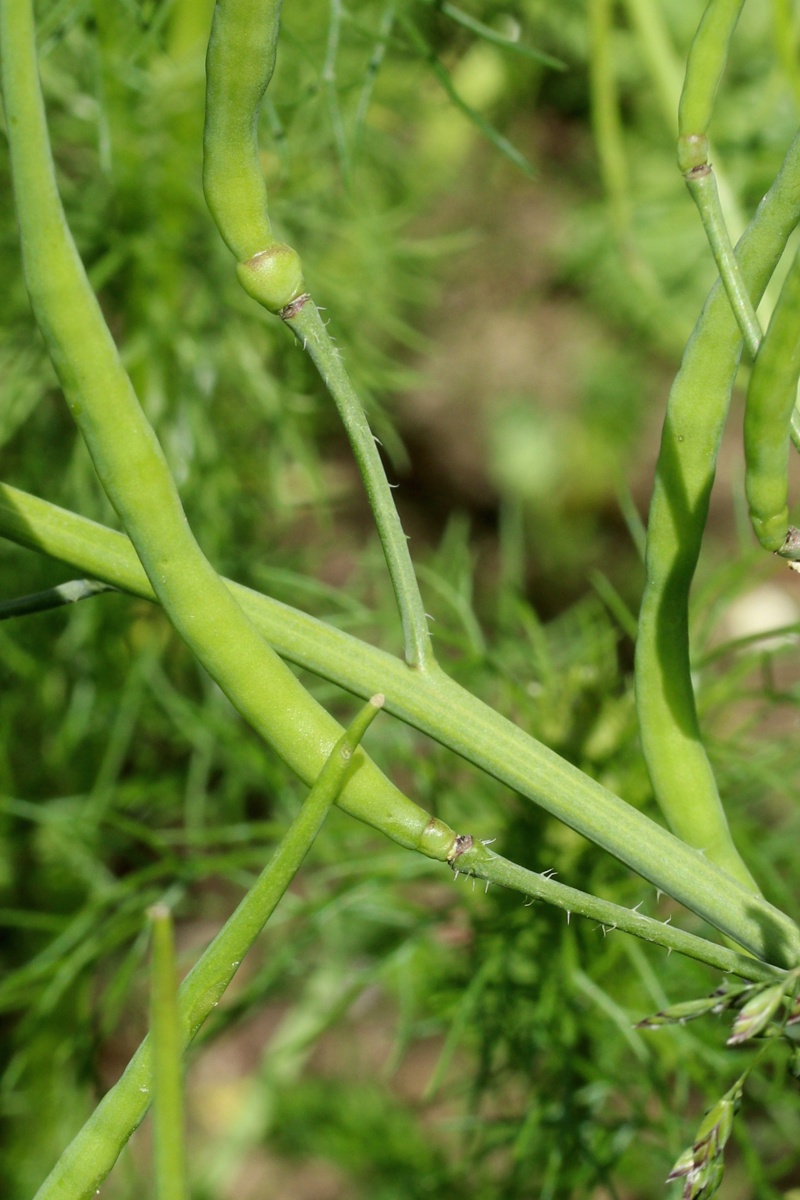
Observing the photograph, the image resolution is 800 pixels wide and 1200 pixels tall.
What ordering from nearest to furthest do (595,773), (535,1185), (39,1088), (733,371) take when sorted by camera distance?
(733,371) → (595,773) → (535,1185) → (39,1088)

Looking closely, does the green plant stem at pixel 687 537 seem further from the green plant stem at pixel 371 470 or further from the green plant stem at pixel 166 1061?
the green plant stem at pixel 166 1061

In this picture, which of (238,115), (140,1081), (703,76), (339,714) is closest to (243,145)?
(238,115)

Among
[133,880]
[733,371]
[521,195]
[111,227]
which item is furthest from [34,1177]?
[521,195]

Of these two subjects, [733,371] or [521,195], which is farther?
[521,195]

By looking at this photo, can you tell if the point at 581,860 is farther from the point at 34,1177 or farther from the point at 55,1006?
the point at 34,1177

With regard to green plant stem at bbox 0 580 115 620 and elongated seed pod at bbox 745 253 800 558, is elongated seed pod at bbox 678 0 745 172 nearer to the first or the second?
elongated seed pod at bbox 745 253 800 558

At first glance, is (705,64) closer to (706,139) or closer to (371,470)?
(706,139)

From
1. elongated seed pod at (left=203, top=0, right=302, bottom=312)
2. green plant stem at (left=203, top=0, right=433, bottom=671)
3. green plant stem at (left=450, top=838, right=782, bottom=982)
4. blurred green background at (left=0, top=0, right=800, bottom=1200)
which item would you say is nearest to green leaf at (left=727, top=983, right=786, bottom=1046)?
green plant stem at (left=450, top=838, right=782, bottom=982)
